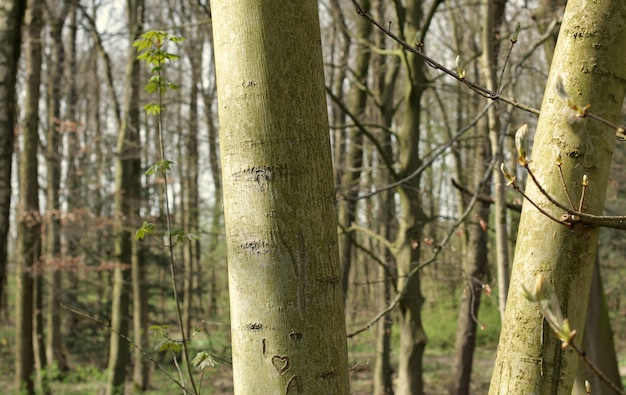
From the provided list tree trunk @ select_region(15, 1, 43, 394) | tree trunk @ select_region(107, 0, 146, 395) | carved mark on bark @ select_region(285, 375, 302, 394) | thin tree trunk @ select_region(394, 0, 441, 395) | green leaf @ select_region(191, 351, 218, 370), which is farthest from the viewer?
tree trunk @ select_region(107, 0, 146, 395)

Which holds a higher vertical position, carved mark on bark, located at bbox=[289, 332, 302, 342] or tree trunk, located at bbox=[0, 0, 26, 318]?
tree trunk, located at bbox=[0, 0, 26, 318]

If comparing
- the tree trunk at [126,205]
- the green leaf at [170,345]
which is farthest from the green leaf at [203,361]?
the tree trunk at [126,205]

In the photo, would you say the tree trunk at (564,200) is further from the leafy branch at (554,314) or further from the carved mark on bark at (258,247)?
the leafy branch at (554,314)

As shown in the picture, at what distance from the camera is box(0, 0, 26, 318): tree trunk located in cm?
519

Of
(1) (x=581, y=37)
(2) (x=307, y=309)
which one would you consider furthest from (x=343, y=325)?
(1) (x=581, y=37)

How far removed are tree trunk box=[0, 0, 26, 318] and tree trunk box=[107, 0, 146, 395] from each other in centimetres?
517

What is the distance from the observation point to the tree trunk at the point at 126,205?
10.8m

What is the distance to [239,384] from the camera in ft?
4.39

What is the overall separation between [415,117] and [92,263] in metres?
10.3

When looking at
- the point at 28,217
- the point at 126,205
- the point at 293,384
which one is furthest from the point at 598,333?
the point at 126,205

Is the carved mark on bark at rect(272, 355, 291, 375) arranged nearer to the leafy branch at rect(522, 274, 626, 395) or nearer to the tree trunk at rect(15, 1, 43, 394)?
the leafy branch at rect(522, 274, 626, 395)

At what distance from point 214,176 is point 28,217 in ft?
23.1

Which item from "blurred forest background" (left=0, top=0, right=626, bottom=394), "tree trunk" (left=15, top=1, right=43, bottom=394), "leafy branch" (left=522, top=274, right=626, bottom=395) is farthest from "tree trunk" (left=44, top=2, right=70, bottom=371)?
"leafy branch" (left=522, top=274, right=626, bottom=395)

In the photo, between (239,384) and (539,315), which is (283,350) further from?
(539,315)
